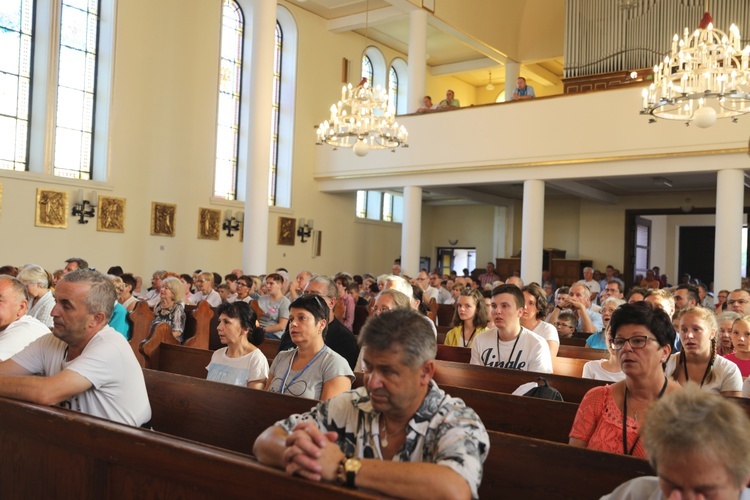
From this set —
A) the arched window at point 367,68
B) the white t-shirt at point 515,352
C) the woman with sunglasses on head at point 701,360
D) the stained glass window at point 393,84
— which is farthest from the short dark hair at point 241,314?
the stained glass window at point 393,84

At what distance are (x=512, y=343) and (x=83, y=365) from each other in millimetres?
2851

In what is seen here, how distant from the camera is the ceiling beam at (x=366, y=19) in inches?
623

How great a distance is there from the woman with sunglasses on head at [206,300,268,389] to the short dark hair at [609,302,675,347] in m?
2.09

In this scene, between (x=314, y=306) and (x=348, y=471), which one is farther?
(x=314, y=306)

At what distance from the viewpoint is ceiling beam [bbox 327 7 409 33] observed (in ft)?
51.9

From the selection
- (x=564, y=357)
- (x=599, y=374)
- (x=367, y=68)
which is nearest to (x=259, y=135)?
(x=367, y=68)

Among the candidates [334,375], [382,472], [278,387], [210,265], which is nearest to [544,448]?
[382,472]

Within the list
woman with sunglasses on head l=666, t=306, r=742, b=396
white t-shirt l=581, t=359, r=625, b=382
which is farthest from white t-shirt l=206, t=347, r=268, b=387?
woman with sunglasses on head l=666, t=306, r=742, b=396

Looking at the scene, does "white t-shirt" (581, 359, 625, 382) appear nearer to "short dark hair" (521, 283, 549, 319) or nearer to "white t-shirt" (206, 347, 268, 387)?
"short dark hair" (521, 283, 549, 319)

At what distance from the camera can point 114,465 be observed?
2396 millimetres

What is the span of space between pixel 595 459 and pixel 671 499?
2.56 feet

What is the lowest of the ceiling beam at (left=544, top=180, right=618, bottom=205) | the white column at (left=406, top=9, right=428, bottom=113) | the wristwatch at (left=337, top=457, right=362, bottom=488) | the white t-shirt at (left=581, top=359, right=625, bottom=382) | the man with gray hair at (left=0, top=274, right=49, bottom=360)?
the white t-shirt at (left=581, top=359, right=625, bottom=382)

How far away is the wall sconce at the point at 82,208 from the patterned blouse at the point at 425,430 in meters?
11.2

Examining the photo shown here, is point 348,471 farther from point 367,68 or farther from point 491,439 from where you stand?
point 367,68
